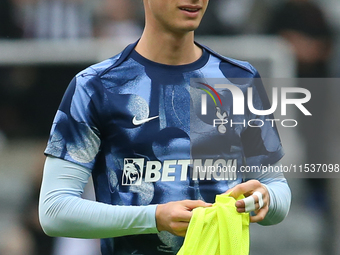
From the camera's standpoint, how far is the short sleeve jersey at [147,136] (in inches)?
53.7

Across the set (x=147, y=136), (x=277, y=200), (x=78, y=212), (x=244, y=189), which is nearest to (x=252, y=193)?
(x=244, y=189)

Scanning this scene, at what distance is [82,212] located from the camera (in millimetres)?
1295

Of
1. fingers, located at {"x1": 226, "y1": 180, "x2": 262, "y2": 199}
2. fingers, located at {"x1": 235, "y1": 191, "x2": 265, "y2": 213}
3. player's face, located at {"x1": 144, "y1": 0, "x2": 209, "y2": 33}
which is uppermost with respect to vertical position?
player's face, located at {"x1": 144, "y1": 0, "x2": 209, "y2": 33}

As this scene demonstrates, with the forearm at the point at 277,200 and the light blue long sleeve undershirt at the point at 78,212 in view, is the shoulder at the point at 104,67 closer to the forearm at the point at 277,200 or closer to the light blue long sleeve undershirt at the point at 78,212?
the light blue long sleeve undershirt at the point at 78,212

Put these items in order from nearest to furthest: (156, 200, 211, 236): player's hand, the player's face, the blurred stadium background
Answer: (156, 200, 211, 236): player's hand → the player's face → the blurred stadium background

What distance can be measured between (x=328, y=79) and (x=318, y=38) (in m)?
0.26

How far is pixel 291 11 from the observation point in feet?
10.5

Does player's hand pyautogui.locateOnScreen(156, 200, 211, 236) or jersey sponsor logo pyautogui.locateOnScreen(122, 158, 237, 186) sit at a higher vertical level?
jersey sponsor logo pyautogui.locateOnScreen(122, 158, 237, 186)

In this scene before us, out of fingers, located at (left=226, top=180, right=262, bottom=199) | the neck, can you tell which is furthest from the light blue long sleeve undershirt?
the neck

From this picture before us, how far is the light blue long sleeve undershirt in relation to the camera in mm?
1282

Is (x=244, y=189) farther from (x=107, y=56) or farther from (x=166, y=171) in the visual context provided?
(x=107, y=56)

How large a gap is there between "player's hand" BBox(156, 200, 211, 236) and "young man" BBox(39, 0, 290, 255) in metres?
0.01

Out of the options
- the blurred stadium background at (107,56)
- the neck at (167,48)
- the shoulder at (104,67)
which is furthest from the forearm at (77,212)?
the blurred stadium background at (107,56)

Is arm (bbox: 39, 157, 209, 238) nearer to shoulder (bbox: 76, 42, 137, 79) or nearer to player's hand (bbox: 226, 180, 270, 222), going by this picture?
player's hand (bbox: 226, 180, 270, 222)
